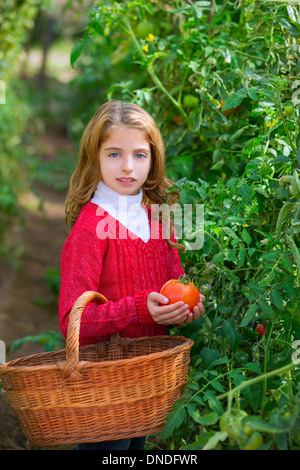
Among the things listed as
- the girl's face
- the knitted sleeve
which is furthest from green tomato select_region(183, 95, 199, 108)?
the knitted sleeve

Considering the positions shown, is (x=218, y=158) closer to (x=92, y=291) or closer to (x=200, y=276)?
(x=200, y=276)

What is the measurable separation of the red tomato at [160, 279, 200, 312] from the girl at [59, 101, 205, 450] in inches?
0.9

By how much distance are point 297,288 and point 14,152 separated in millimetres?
4018

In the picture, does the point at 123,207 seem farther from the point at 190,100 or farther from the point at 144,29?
the point at 144,29

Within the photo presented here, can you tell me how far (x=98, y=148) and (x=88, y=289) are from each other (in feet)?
1.34

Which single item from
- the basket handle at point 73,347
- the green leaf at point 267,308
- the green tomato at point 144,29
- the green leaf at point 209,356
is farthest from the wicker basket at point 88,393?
the green tomato at point 144,29

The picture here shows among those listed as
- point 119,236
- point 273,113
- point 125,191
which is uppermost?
point 273,113

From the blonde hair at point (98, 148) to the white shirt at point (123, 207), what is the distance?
37mm

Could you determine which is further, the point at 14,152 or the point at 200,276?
the point at 14,152

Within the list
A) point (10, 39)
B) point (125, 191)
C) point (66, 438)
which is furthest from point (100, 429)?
point (10, 39)

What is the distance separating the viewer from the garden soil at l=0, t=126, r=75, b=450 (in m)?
2.35

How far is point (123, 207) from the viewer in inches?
63.5

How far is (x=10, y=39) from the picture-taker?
141 inches

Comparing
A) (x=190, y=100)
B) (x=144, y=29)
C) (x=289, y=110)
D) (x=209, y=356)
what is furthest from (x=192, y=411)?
(x=144, y=29)
